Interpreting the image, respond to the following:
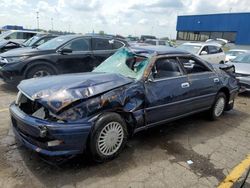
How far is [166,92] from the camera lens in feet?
14.2

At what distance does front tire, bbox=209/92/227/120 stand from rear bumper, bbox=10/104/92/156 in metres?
3.36

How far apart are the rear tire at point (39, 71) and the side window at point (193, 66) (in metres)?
4.23

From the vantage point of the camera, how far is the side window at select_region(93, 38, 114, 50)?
8414 millimetres

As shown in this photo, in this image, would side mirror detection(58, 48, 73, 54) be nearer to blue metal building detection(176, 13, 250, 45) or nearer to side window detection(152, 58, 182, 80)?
side window detection(152, 58, 182, 80)

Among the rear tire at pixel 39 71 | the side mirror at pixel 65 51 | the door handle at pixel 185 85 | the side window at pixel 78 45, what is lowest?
the rear tire at pixel 39 71

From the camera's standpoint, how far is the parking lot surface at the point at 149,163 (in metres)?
3.23

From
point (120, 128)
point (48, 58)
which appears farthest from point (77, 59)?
point (120, 128)

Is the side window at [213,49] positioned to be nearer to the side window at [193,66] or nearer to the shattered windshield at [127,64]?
the side window at [193,66]

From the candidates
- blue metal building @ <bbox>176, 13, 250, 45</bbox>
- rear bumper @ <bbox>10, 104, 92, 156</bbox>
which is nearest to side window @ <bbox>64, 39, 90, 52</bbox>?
rear bumper @ <bbox>10, 104, 92, 156</bbox>

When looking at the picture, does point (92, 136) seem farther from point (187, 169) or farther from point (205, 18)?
point (205, 18)

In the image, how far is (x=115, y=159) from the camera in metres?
3.76

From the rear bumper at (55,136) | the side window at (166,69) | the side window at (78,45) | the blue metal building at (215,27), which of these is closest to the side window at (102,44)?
the side window at (78,45)

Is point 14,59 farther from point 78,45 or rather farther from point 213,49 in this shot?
point 213,49

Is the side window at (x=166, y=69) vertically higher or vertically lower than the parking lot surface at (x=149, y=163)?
higher
